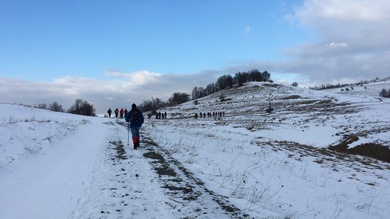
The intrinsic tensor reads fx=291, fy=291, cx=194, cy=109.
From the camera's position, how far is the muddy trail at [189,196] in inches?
218

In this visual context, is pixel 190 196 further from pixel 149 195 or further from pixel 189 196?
pixel 149 195

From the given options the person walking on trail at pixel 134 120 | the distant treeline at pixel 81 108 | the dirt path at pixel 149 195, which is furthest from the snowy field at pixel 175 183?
the distant treeline at pixel 81 108

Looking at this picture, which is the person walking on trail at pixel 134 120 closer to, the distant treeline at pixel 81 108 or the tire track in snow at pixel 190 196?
the tire track in snow at pixel 190 196

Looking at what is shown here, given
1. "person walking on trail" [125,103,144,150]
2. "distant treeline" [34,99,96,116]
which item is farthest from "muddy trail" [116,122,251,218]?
"distant treeline" [34,99,96,116]

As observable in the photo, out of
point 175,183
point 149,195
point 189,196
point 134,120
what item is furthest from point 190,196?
point 134,120

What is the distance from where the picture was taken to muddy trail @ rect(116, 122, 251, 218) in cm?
554

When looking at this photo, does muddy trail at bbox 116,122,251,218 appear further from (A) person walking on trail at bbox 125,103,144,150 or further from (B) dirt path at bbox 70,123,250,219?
(A) person walking on trail at bbox 125,103,144,150

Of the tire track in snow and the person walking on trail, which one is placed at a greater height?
the person walking on trail

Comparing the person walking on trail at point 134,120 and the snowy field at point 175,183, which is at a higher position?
the person walking on trail at point 134,120

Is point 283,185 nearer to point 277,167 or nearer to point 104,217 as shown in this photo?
point 277,167

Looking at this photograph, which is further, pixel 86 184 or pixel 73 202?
pixel 86 184

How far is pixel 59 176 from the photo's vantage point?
817cm

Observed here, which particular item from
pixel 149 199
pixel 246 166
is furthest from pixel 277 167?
pixel 149 199

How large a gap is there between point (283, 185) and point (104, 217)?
17.3 feet
